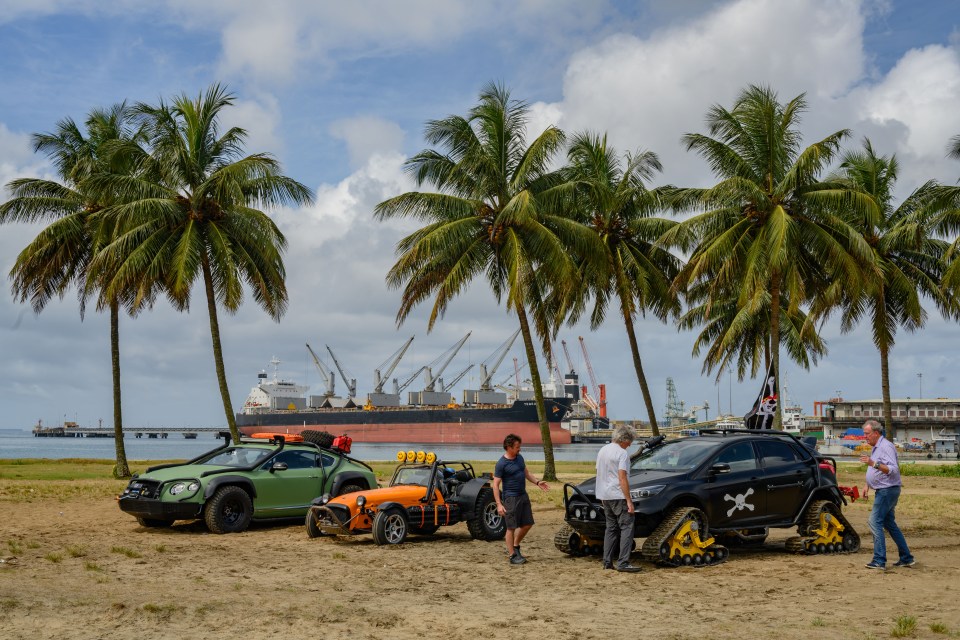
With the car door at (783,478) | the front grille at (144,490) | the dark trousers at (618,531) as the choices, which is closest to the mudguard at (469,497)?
the dark trousers at (618,531)

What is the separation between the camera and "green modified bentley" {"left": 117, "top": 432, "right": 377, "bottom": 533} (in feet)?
47.2

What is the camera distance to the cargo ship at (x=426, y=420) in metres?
105

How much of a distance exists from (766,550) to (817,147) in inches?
622

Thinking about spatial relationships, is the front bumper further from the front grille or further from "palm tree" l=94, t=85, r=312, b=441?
"palm tree" l=94, t=85, r=312, b=441

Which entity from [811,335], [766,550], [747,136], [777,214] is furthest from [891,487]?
[811,335]

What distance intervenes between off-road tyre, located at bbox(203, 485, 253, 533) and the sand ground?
382 millimetres

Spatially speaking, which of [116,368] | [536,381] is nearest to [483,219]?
[536,381]

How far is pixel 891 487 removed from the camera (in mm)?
10938

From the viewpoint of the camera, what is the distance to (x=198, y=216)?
85.0 ft

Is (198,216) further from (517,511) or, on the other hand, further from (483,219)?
(517,511)

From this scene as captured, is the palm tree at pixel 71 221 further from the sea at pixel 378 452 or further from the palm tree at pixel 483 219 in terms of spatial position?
the sea at pixel 378 452

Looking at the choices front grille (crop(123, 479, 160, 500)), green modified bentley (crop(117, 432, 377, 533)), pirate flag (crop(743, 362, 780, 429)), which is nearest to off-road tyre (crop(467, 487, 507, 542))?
green modified bentley (crop(117, 432, 377, 533))

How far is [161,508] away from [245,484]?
1353mm

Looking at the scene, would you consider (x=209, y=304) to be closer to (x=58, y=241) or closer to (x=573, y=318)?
(x=58, y=241)
